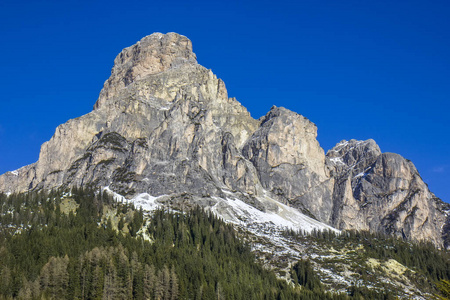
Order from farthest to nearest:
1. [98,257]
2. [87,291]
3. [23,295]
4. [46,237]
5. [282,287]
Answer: [282,287]
[46,237]
[98,257]
[87,291]
[23,295]

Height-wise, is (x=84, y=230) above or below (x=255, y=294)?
above

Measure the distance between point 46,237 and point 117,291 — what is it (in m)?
36.8

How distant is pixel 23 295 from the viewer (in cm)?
13262

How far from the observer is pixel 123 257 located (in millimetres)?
159000

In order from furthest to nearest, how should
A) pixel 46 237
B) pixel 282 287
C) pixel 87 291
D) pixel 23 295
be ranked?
pixel 282 287 → pixel 46 237 → pixel 87 291 → pixel 23 295

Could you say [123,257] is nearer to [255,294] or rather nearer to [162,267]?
[162,267]

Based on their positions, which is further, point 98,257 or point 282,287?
point 282,287

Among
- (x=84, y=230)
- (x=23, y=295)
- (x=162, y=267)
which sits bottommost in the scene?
(x=23, y=295)

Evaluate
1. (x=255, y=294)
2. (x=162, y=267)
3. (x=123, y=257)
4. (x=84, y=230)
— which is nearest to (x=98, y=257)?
(x=123, y=257)

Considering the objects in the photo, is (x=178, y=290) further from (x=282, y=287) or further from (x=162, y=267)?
(x=282, y=287)

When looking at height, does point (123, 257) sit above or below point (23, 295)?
above

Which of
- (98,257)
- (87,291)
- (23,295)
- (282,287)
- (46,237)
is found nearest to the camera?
(23,295)

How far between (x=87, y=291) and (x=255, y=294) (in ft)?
166

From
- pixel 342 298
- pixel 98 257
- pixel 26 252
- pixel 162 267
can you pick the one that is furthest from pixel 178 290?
pixel 342 298
